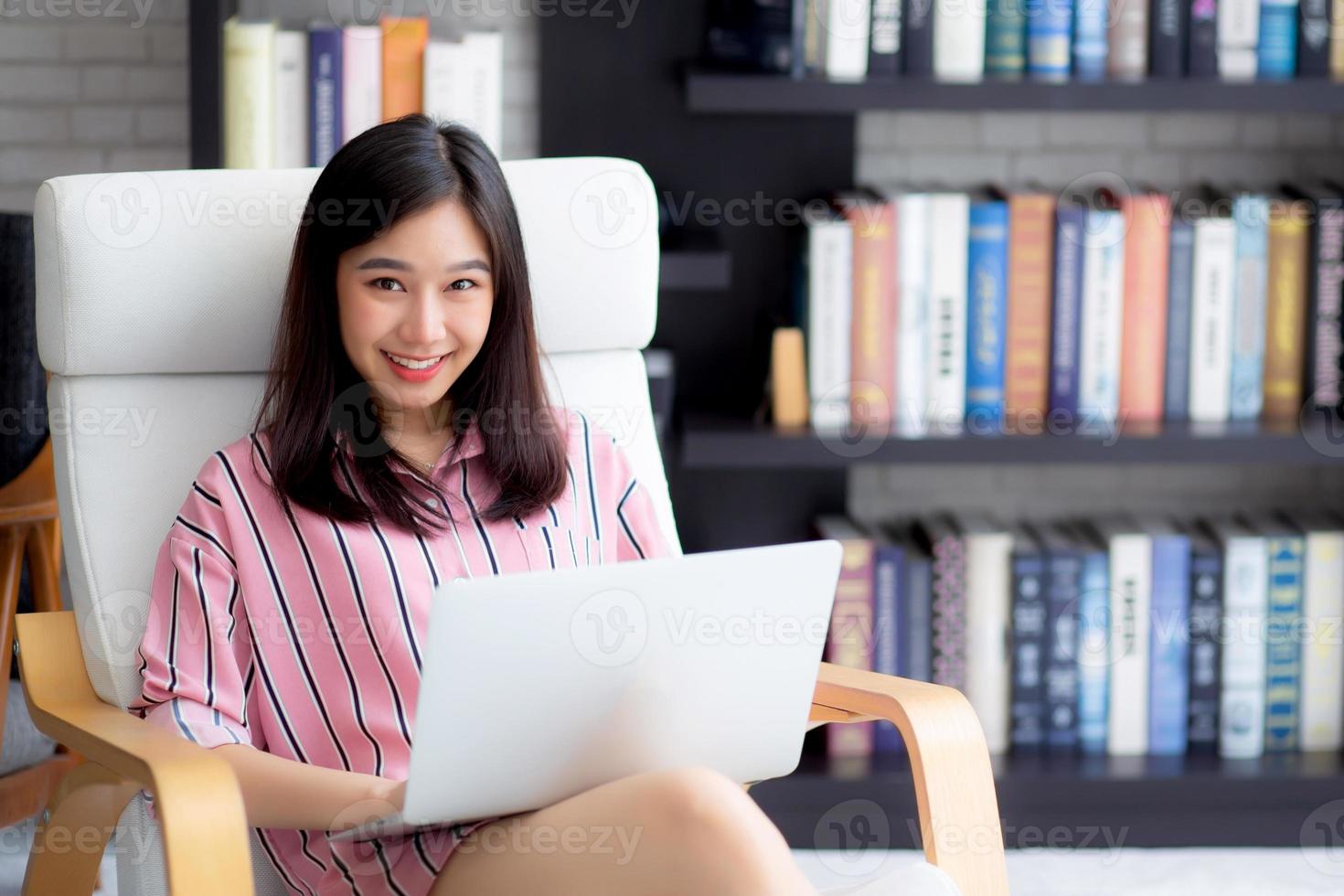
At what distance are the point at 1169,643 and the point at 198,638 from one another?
59.6 inches

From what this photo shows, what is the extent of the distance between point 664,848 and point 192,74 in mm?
1286

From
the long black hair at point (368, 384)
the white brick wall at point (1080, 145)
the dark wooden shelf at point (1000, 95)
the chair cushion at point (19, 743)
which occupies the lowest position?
the chair cushion at point (19, 743)

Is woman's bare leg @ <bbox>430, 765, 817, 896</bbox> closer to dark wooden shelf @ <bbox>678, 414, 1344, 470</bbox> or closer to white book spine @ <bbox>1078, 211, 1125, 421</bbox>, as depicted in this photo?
dark wooden shelf @ <bbox>678, 414, 1344, 470</bbox>

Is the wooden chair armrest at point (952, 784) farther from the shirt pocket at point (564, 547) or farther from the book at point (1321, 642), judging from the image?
the book at point (1321, 642)

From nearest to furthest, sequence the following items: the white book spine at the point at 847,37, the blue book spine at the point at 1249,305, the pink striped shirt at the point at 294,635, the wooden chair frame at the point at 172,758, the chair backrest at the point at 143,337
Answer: the wooden chair frame at the point at 172,758 < the pink striped shirt at the point at 294,635 < the chair backrest at the point at 143,337 < the white book spine at the point at 847,37 < the blue book spine at the point at 1249,305

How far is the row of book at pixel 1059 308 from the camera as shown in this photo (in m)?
2.23

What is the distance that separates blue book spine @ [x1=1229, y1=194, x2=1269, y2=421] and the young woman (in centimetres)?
116

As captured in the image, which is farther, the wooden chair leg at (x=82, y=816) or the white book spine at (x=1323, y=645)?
the white book spine at (x=1323, y=645)

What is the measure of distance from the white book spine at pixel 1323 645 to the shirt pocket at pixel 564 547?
1275mm

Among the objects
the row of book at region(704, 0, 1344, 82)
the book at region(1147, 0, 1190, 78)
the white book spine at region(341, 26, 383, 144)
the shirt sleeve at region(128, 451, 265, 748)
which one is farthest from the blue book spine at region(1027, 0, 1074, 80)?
the shirt sleeve at region(128, 451, 265, 748)

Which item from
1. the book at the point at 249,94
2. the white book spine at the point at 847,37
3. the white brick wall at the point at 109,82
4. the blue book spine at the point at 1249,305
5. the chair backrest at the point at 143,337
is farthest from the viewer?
the white brick wall at the point at 109,82

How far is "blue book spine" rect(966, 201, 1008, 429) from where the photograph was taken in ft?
7.34

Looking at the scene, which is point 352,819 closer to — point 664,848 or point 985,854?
point 664,848

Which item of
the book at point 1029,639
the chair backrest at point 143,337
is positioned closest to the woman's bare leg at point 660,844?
the chair backrest at point 143,337
